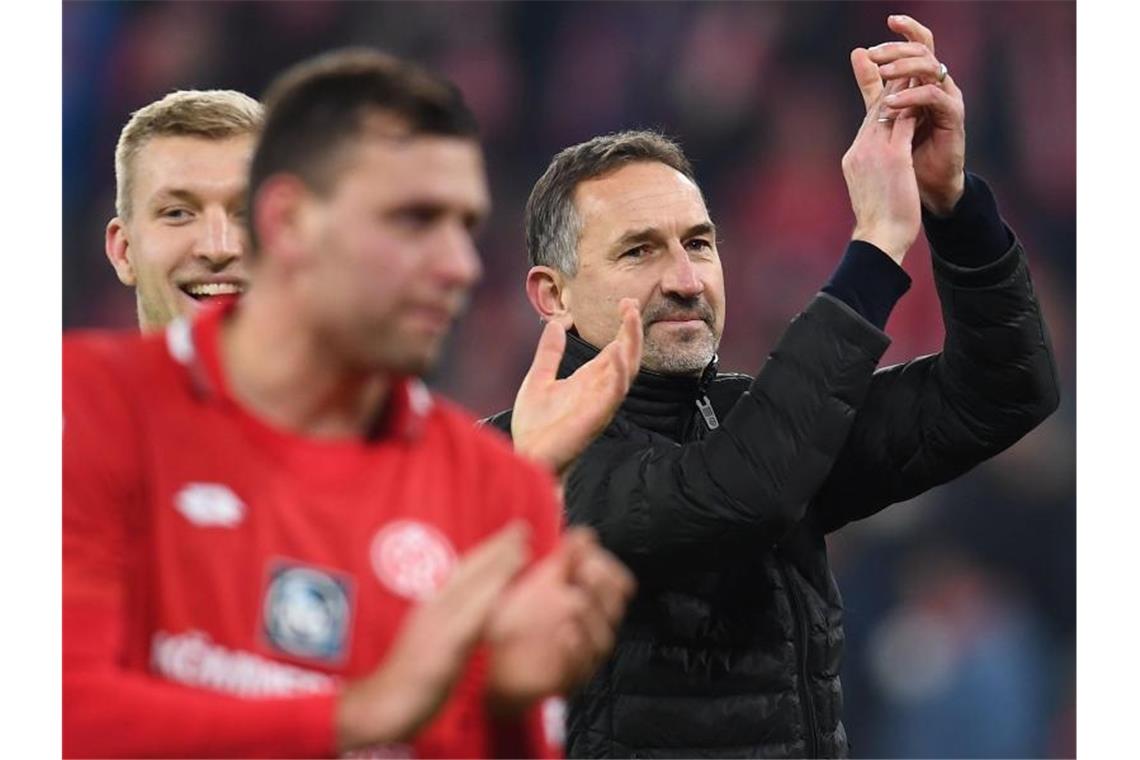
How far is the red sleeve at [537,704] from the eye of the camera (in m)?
1.73

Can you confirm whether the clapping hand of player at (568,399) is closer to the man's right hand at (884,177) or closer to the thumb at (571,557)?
the man's right hand at (884,177)

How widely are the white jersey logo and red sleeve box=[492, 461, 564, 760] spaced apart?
1.00 feet

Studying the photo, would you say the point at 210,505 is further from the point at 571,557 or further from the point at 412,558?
the point at 571,557

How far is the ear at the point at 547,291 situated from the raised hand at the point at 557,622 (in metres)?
1.62

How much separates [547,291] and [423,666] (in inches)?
70.5

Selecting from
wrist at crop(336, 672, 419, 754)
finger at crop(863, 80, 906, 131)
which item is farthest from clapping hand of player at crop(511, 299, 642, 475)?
wrist at crop(336, 672, 419, 754)

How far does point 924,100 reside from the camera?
8.95 feet

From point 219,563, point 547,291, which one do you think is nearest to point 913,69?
point 547,291

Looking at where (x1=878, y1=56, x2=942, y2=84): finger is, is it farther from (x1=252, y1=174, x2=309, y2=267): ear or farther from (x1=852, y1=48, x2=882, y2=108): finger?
(x1=252, y1=174, x2=309, y2=267): ear

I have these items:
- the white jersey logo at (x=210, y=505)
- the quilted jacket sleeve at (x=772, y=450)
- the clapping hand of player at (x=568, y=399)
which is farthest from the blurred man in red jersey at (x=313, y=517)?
the quilted jacket sleeve at (x=772, y=450)

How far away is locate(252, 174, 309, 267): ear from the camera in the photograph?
5.34 ft

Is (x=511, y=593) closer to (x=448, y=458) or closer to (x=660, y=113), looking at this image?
(x=448, y=458)

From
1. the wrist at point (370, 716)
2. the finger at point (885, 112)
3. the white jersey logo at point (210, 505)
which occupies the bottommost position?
the wrist at point (370, 716)

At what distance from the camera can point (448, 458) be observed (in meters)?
1.79
